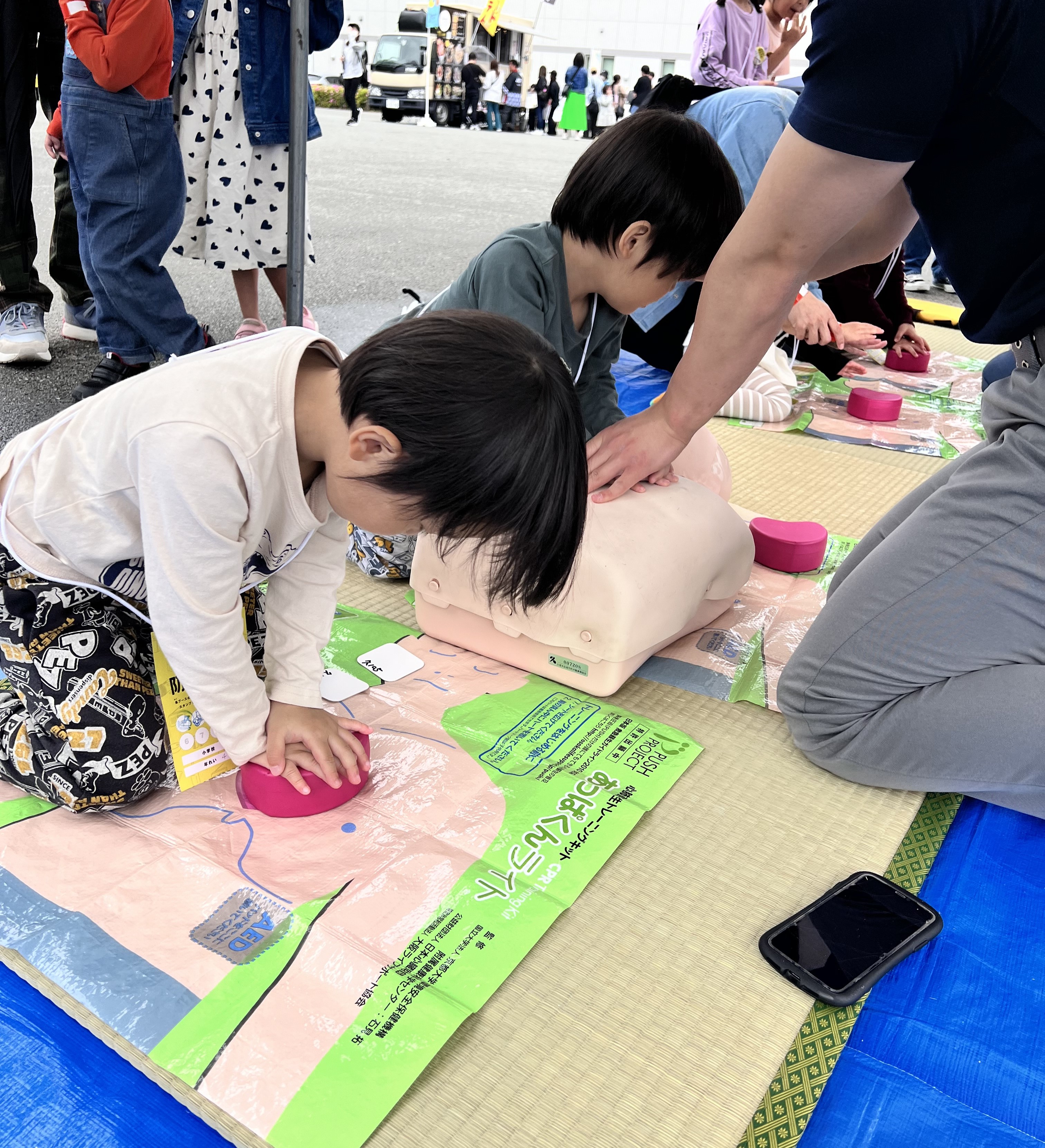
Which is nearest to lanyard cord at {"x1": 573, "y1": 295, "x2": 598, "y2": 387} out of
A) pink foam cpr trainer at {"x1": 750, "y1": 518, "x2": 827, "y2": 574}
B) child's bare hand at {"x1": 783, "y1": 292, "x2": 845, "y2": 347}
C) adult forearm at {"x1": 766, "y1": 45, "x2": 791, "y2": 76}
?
pink foam cpr trainer at {"x1": 750, "y1": 518, "x2": 827, "y2": 574}

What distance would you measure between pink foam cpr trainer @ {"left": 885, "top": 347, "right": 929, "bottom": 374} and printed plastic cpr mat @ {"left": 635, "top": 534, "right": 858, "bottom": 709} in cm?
140

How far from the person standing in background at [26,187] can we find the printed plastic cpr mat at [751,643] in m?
1.57

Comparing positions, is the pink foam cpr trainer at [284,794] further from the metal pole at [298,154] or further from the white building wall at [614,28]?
the white building wall at [614,28]

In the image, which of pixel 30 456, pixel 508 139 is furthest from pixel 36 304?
pixel 508 139

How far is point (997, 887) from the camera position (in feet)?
2.90

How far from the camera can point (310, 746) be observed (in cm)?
87

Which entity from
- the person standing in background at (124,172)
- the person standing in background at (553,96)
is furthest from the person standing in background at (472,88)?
the person standing in background at (124,172)

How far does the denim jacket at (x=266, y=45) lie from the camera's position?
1.83 metres

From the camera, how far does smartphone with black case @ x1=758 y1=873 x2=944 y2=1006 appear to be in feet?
2.48

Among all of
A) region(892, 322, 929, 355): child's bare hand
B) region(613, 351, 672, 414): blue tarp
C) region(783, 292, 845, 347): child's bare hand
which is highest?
region(783, 292, 845, 347): child's bare hand

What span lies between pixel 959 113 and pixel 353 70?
1209 centimetres

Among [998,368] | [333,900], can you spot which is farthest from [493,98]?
[333,900]

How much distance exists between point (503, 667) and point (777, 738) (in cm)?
35

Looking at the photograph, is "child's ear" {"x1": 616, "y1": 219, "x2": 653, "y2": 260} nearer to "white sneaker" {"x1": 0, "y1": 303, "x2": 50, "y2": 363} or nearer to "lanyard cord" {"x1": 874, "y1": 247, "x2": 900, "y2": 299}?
"white sneaker" {"x1": 0, "y1": 303, "x2": 50, "y2": 363}
